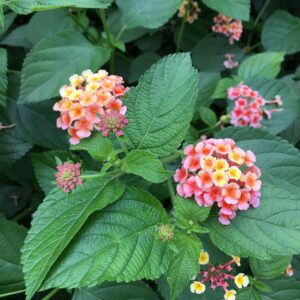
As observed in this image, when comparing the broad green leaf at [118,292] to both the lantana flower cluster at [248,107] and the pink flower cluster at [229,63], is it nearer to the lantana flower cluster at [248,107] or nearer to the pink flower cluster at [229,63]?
the lantana flower cluster at [248,107]

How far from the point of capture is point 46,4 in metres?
1.29

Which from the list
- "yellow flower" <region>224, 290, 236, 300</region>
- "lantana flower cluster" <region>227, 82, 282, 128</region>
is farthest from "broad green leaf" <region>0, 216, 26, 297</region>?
"lantana flower cluster" <region>227, 82, 282, 128</region>

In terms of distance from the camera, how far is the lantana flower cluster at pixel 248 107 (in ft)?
5.82

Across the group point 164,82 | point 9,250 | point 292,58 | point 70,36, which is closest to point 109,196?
point 164,82

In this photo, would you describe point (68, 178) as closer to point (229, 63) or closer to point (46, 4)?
point (46, 4)

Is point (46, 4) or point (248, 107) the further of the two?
point (248, 107)

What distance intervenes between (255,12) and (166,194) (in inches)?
55.5

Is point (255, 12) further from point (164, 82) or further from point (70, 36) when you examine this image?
point (164, 82)

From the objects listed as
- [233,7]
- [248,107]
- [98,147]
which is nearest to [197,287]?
[98,147]

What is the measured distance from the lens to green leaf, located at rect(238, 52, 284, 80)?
6.40 feet

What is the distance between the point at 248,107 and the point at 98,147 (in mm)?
797

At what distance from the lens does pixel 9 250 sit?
4.80ft

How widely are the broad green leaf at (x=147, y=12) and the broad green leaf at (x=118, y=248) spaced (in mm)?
866

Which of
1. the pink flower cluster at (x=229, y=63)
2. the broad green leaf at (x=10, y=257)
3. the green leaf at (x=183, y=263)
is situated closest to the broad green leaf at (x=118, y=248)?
the green leaf at (x=183, y=263)
